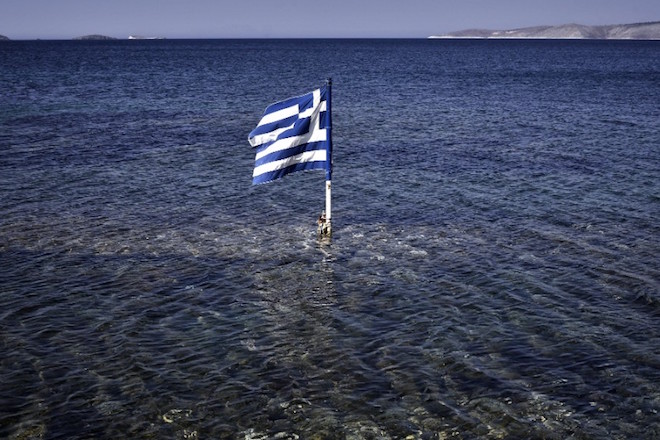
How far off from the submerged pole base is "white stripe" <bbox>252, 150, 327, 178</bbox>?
2426 millimetres

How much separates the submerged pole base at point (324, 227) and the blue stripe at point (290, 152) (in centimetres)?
277

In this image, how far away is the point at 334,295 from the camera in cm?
1898

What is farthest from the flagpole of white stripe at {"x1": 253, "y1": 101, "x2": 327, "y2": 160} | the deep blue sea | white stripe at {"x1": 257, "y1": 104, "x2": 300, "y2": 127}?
white stripe at {"x1": 257, "y1": 104, "x2": 300, "y2": 127}

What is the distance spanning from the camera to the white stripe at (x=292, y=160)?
21.9 m

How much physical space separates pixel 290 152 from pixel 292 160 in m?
0.29

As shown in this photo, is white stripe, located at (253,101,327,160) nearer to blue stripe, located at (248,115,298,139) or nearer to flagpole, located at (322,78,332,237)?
flagpole, located at (322,78,332,237)

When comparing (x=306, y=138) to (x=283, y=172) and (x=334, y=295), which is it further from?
(x=334, y=295)

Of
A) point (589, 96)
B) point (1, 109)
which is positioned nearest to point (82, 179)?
point (1, 109)

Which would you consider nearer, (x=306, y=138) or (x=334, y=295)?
(x=334, y=295)

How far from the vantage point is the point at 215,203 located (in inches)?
1136

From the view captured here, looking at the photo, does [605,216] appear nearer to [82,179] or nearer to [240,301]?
[240,301]

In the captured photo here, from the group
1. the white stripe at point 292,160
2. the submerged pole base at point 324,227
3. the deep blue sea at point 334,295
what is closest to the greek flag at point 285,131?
the white stripe at point 292,160

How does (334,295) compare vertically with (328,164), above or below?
below

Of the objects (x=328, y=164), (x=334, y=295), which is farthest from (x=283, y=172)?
(x=334, y=295)
